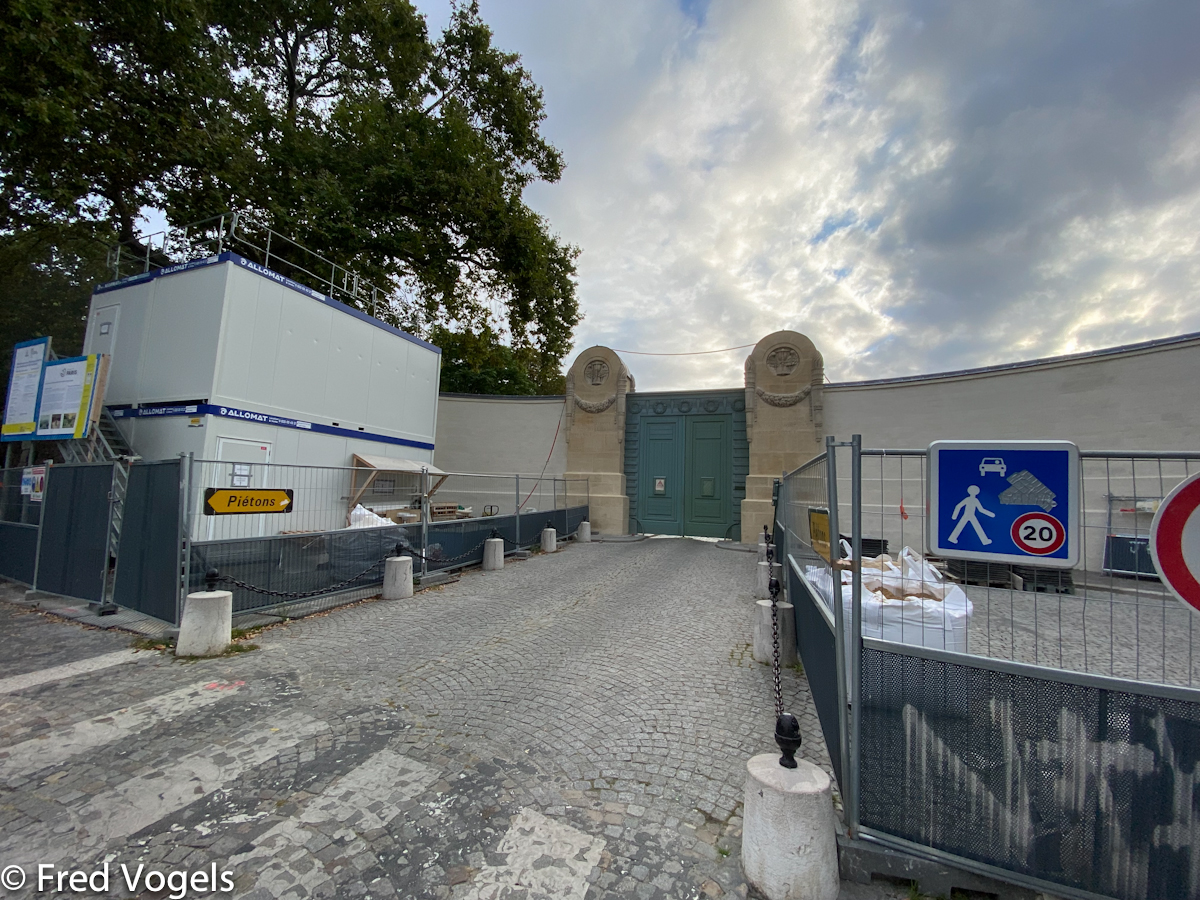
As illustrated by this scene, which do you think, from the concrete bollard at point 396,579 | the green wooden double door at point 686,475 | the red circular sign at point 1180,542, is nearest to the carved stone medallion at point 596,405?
the green wooden double door at point 686,475

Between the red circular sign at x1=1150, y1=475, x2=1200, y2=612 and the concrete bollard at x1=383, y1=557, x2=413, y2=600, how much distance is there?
8.16 metres

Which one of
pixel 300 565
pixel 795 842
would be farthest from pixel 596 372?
pixel 795 842

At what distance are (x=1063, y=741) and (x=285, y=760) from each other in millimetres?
4321

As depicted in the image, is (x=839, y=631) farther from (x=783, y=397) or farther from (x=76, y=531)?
(x=783, y=397)

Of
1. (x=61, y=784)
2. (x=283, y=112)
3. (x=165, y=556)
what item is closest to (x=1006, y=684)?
(x=61, y=784)

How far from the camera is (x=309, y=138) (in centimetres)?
1578

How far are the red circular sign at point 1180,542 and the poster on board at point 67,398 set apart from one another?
14132mm

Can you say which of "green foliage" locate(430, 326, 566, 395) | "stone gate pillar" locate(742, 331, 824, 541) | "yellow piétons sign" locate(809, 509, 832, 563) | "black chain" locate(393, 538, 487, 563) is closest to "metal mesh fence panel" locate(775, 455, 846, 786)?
"yellow piétons sign" locate(809, 509, 832, 563)

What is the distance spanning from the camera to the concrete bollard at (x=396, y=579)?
26.4ft

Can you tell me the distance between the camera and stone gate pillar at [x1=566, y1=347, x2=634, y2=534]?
55.5ft

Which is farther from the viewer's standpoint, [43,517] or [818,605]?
[43,517]

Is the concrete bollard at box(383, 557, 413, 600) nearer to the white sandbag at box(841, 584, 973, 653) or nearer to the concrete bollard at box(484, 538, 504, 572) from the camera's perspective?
the concrete bollard at box(484, 538, 504, 572)

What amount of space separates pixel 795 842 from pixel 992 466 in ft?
6.49

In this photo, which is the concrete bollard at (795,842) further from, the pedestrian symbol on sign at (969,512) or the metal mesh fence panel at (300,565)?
the metal mesh fence panel at (300,565)
